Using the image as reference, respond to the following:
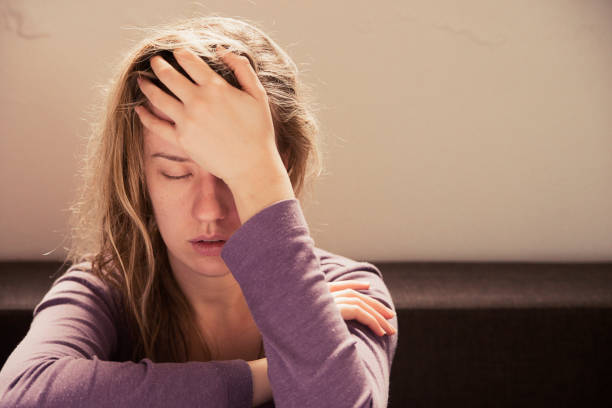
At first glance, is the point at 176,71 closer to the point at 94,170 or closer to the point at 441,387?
the point at 94,170

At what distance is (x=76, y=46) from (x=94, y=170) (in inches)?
18.3

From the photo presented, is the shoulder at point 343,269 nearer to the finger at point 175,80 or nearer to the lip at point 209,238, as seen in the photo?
the lip at point 209,238

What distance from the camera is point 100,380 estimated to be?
617mm

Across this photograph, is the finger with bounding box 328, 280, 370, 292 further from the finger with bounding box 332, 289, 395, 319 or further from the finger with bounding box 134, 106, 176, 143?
the finger with bounding box 134, 106, 176, 143

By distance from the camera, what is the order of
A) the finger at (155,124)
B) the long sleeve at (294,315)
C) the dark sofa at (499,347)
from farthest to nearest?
the dark sofa at (499,347) → the finger at (155,124) → the long sleeve at (294,315)

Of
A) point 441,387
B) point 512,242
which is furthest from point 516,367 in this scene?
point 512,242

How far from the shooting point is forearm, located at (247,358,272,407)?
0.68 m

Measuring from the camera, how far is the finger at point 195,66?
2.18 feet

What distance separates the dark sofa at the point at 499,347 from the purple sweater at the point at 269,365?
21.0 inches

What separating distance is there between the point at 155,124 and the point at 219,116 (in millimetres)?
118

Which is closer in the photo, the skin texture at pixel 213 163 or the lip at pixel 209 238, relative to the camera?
the skin texture at pixel 213 163

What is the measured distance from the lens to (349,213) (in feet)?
4.51

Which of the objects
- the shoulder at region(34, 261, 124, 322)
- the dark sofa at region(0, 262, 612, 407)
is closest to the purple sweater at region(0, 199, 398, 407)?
the shoulder at region(34, 261, 124, 322)

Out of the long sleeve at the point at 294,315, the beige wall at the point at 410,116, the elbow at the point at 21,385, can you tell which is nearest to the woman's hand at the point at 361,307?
the long sleeve at the point at 294,315
